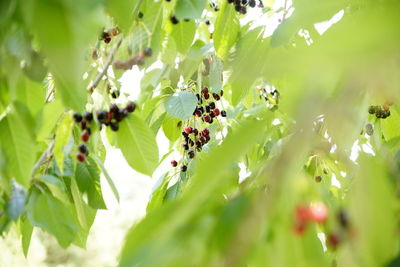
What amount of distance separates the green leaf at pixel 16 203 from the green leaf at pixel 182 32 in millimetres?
599

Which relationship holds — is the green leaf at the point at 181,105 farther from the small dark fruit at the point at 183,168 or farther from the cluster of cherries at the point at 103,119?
the cluster of cherries at the point at 103,119

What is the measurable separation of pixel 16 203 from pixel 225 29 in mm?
884

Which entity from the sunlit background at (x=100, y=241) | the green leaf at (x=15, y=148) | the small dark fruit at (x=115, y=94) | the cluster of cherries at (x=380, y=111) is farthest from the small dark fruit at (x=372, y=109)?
the sunlit background at (x=100, y=241)

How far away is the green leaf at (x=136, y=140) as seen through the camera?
4.40 feet

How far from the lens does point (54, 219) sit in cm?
127

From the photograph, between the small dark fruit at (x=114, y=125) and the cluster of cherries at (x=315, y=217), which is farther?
the small dark fruit at (x=114, y=125)

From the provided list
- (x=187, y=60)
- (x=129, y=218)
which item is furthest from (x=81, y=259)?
(x=187, y=60)

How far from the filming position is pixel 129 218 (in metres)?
12.8

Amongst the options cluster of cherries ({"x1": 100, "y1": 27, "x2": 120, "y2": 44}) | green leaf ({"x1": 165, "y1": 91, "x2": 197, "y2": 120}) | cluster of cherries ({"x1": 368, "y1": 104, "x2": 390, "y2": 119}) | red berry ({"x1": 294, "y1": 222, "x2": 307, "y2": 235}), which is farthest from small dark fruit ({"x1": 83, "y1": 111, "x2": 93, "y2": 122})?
cluster of cherries ({"x1": 368, "y1": 104, "x2": 390, "y2": 119})

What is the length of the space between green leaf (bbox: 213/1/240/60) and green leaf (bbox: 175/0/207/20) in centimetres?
44

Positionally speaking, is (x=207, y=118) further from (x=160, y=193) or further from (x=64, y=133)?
(x=64, y=133)

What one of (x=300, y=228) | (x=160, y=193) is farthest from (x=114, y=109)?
(x=300, y=228)

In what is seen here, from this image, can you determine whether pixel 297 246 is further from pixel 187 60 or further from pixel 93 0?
pixel 187 60

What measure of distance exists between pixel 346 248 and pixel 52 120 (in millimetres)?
916
